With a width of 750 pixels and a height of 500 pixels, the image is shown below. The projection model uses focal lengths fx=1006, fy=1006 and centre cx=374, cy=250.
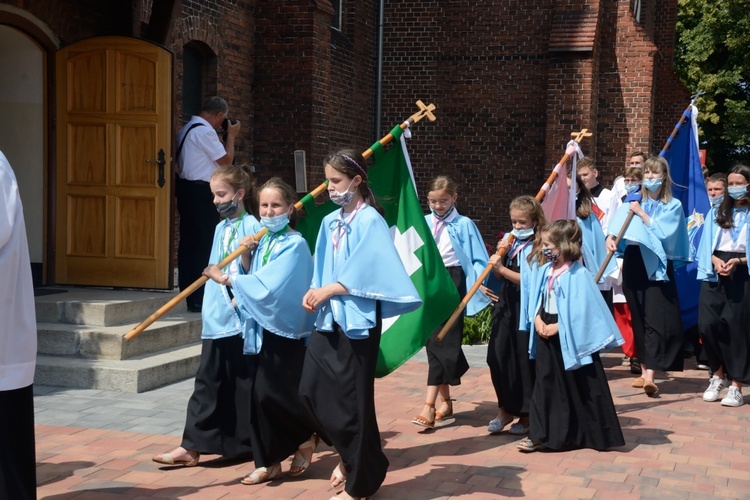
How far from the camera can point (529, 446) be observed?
21.3 feet

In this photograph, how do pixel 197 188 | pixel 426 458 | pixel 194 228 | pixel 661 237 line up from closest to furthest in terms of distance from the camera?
pixel 426 458 → pixel 661 237 → pixel 194 228 → pixel 197 188

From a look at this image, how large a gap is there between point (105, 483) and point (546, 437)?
2.79m

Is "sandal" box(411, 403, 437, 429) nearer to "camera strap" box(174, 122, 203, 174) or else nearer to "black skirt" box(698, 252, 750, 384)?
"black skirt" box(698, 252, 750, 384)

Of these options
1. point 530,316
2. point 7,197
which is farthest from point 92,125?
point 7,197

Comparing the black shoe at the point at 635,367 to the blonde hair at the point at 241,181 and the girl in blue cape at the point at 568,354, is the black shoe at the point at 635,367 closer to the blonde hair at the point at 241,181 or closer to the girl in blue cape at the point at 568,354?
the girl in blue cape at the point at 568,354

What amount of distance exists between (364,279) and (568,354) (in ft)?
6.44

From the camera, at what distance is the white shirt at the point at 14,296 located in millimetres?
4062

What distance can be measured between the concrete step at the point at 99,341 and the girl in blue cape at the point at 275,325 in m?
2.70

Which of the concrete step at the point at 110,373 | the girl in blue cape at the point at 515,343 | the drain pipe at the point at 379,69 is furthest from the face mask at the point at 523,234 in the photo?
the drain pipe at the point at 379,69

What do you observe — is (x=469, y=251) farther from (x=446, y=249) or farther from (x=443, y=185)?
(x=443, y=185)

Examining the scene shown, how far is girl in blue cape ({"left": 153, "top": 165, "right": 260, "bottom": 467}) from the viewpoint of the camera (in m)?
5.80

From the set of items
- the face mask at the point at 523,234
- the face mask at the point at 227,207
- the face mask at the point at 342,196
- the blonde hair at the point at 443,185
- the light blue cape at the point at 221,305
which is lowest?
the light blue cape at the point at 221,305

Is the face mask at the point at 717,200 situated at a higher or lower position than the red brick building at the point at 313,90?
lower

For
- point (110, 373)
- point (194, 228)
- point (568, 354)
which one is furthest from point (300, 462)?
point (194, 228)
